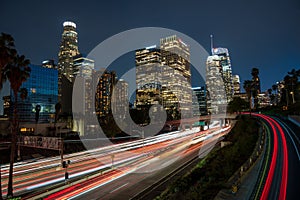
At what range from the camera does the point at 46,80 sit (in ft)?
351

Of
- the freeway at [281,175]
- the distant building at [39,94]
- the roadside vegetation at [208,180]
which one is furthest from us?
the distant building at [39,94]

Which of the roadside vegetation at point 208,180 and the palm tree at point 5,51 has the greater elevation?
the palm tree at point 5,51

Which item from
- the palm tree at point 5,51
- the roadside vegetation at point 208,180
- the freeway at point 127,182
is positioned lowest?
the freeway at point 127,182

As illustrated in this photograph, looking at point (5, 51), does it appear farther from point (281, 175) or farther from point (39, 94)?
point (39, 94)

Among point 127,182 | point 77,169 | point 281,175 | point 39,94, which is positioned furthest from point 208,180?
point 39,94

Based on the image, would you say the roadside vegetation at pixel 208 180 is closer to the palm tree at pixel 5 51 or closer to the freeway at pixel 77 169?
the freeway at pixel 77 169

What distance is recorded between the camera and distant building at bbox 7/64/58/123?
334 feet

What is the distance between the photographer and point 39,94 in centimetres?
10488

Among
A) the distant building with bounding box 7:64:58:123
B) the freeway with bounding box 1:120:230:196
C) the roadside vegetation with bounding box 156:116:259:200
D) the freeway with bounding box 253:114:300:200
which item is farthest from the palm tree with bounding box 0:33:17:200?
the distant building with bounding box 7:64:58:123

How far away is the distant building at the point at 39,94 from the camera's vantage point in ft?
334

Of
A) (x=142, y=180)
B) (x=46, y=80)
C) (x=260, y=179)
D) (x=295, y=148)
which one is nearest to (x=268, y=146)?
(x=295, y=148)

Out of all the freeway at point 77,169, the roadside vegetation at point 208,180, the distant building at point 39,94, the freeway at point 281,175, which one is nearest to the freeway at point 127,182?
the freeway at point 77,169

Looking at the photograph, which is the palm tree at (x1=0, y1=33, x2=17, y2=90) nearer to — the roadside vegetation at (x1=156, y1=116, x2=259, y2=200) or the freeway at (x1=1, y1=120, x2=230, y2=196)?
the freeway at (x1=1, y1=120, x2=230, y2=196)

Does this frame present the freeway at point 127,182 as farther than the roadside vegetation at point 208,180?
Yes
